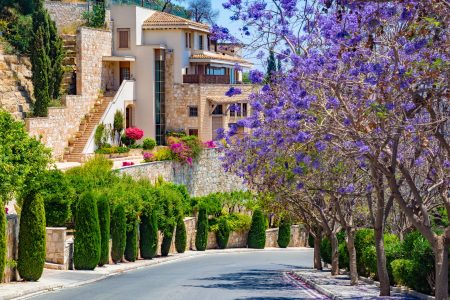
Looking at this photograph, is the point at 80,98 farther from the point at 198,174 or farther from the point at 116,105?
the point at 198,174

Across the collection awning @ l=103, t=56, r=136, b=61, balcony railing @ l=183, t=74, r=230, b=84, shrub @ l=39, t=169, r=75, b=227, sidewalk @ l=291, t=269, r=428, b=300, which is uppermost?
awning @ l=103, t=56, r=136, b=61

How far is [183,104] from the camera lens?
255 feet

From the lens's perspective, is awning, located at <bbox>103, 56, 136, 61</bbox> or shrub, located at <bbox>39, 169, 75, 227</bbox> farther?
awning, located at <bbox>103, 56, 136, 61</bbox>

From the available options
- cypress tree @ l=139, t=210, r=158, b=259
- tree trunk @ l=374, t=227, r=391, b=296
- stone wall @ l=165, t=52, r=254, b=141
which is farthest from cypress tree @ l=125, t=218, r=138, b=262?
stone wall @ l=165, t=52, r=254, b=141

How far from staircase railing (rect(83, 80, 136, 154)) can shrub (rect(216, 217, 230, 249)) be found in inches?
424

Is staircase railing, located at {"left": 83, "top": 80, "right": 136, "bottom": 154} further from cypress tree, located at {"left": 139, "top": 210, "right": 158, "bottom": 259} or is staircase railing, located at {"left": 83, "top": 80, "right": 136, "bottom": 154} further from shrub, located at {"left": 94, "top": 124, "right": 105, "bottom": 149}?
cypress tree, located at {"left": 139, "top": 210, "right": 158, "bottom": 259}

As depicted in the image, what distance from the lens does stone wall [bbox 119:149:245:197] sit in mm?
63625

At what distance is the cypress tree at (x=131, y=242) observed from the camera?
147ft

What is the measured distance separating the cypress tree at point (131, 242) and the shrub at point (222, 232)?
55.7 feet

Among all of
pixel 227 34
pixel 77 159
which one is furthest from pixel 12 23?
pixel 227 34

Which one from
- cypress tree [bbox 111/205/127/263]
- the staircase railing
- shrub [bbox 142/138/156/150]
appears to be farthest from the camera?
shrub [bbox 142/138/156/150]

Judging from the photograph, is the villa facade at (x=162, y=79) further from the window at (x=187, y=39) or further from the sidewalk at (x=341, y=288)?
the sidewalk at (x=341, y=288)

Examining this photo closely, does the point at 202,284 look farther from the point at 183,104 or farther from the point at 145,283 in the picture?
the point at 183,104

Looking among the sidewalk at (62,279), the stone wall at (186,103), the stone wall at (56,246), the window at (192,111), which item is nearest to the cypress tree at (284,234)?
the stone wall at (186,103)
